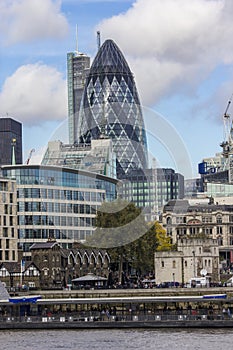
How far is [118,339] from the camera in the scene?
330 feet

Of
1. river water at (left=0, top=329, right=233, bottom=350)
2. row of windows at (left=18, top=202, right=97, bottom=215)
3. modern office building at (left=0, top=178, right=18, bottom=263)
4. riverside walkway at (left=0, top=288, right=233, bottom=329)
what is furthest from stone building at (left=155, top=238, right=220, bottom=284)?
river water at (left=0, top=329, right=233, bottom=350)

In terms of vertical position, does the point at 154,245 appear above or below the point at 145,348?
above

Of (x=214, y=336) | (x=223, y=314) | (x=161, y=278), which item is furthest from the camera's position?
(x=161, y=278)

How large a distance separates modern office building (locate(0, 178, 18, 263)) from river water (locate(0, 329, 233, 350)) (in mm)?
73613

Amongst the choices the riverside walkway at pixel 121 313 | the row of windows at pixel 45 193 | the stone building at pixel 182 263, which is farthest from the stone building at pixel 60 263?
the riverside walkway at pixel 121 313

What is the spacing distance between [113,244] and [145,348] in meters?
88.2

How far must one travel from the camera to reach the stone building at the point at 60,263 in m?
162

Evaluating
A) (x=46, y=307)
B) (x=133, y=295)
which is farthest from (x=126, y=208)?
(x=46, y=307)

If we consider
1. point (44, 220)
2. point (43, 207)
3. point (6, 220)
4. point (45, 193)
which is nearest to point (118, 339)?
point (6, 220)

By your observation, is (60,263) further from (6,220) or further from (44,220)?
(44,220)

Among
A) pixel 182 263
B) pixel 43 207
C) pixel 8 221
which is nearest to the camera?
pixel 182 263

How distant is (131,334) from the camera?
346 ft

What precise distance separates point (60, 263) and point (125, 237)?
22.1 m

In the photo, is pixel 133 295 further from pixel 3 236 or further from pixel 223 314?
pixel 3 236
